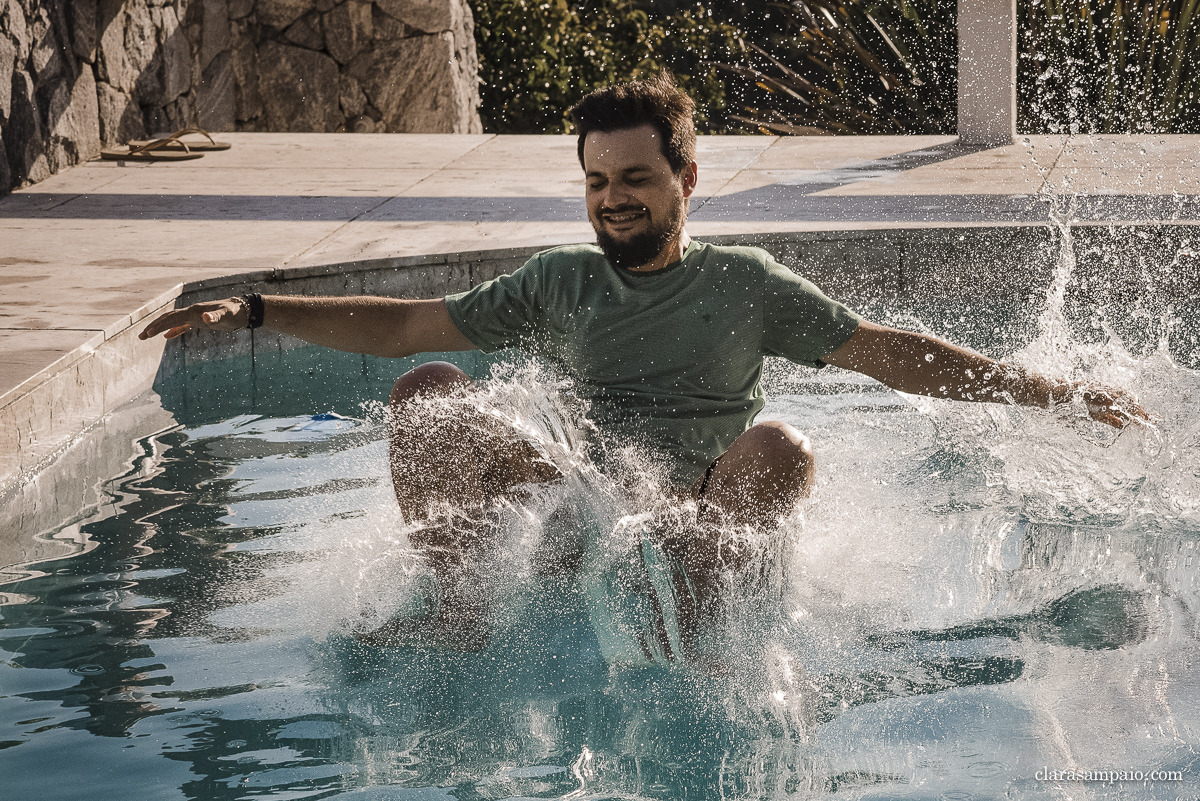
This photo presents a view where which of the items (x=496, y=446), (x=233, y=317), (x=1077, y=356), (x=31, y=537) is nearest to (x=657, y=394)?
(x=496, y=446)

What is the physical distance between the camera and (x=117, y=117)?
7941 mm

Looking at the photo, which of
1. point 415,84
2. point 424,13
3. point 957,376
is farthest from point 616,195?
point 415,84

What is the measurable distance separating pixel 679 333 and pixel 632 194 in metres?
0.30

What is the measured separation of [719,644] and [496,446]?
63 cm

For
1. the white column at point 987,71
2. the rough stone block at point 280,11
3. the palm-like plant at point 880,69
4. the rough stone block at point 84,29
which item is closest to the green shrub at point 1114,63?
the palm-like plant at point 880,69

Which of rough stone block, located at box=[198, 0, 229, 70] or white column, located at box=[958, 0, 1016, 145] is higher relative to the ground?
rough stone block, located at box=[198, 0, 229, 70]

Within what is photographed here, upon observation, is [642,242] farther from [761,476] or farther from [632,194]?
[761,476]

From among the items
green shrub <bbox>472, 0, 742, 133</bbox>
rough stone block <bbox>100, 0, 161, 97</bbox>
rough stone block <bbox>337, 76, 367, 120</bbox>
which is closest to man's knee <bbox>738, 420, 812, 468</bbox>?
rough stone block <bbox>100, 0, 161, 97</bbox>

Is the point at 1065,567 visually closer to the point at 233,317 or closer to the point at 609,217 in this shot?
the point at 609,217

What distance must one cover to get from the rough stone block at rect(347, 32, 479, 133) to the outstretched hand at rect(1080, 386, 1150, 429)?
750 cm

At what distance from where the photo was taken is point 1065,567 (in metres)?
3.04

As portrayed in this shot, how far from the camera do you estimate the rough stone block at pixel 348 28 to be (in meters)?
9.25

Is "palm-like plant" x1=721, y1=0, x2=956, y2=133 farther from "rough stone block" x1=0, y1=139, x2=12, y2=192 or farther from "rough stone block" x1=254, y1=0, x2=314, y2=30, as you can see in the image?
"rough stone block" x1=0, y1=139, x2=12, y2=192

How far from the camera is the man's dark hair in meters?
2.62
